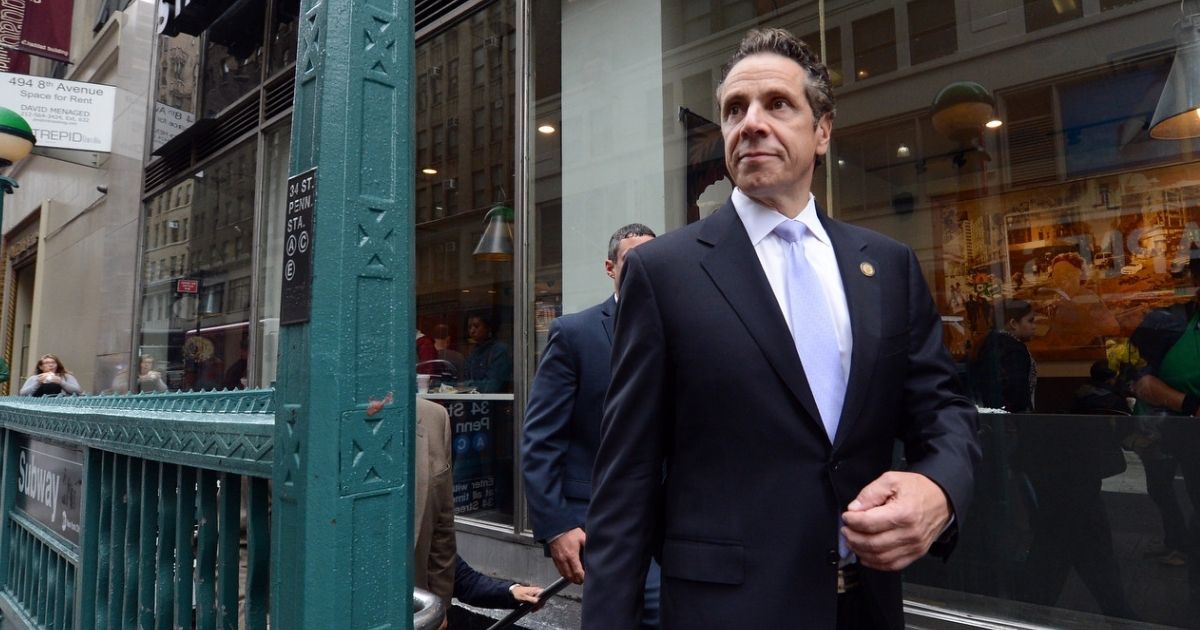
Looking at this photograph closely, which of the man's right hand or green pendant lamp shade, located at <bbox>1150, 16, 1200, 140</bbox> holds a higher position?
green pendant lamp shade, located at <bbox>1150, 16, 1200, 140</bbox>

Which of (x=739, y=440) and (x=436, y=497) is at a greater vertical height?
(x=739, y=440)

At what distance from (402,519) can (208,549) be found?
1.83ft

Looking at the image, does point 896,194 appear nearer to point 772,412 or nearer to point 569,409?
point 569,409

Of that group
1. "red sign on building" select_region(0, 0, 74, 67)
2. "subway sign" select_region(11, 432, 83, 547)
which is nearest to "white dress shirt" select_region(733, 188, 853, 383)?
"subway sign" select_region(11, 432, 83, 547)

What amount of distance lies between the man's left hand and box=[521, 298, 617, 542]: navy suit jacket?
1734 mm

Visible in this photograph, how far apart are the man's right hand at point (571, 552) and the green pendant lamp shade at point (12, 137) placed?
501 cm

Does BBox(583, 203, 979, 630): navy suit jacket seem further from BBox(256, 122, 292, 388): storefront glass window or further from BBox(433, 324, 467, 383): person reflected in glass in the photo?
BBox(256, 122, 292, 388): storefront glass window

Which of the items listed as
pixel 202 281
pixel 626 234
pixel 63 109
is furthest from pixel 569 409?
pixel 63 109

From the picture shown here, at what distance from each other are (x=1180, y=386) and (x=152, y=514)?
452 centimetres

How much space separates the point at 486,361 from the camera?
22.5 feet

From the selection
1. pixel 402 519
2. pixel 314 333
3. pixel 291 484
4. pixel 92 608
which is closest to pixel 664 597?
pixel 402 519

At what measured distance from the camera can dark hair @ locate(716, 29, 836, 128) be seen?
5.32 ft

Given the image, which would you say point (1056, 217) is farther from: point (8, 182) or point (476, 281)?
point (8, 182)

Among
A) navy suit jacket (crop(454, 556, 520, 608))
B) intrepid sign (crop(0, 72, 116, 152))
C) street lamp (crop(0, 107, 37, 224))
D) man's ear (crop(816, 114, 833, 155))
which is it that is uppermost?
intrepid sign (crop(0, 72, 116, 152))
